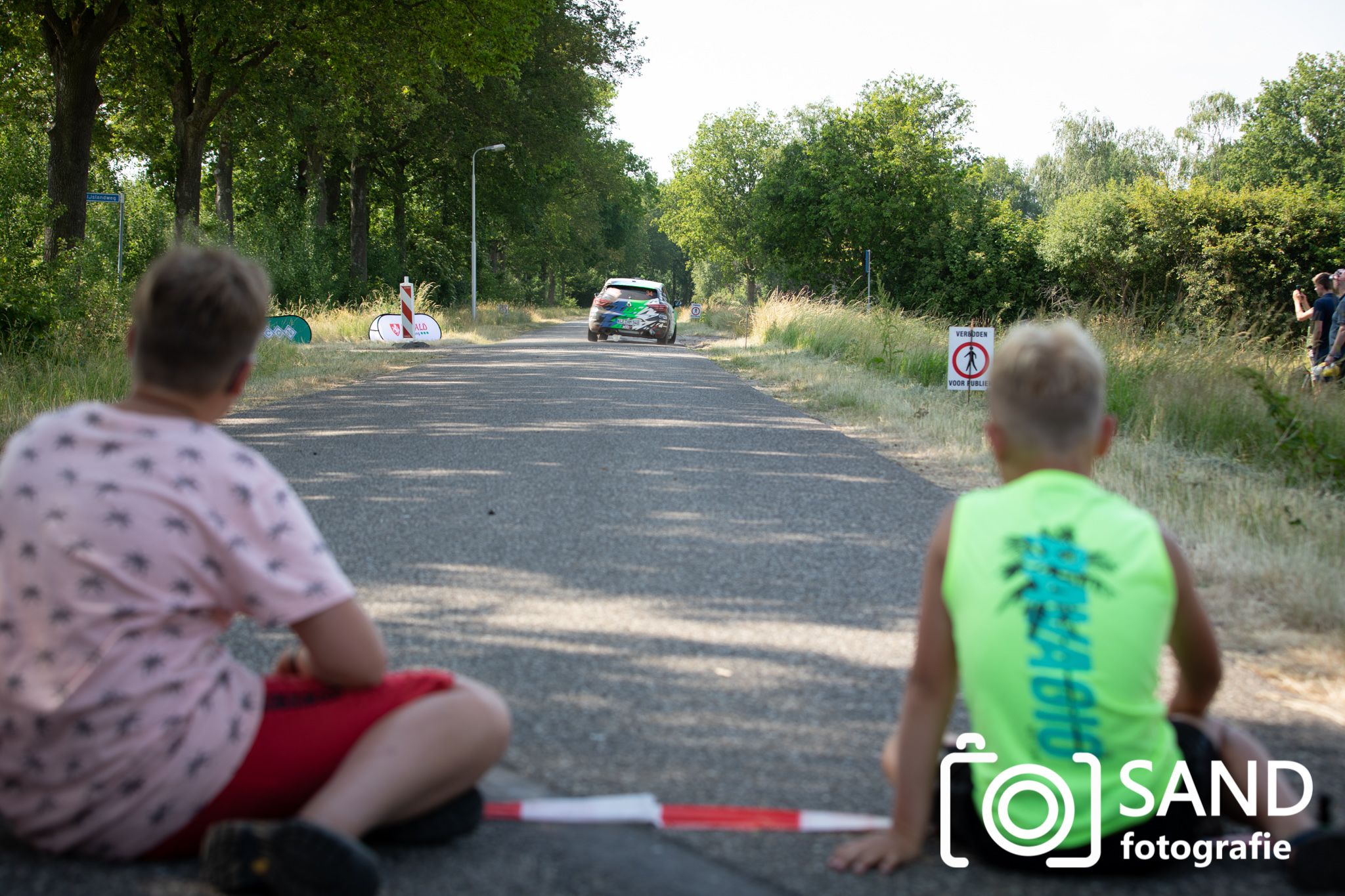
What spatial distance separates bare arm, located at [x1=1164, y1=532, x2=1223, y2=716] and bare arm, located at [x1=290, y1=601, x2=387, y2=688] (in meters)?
1.72

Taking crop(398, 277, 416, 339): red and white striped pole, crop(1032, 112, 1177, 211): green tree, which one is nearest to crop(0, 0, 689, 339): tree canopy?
crop(398, 277, 416, 339): red and white striped pole

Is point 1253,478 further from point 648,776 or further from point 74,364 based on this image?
point 74,364

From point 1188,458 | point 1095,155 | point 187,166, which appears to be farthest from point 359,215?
point 1095,155

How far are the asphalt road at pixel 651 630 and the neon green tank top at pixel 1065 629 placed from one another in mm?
350

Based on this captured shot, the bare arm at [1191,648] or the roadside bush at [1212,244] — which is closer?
the bare arm at [1191,648]

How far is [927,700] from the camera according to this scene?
8.45 ft

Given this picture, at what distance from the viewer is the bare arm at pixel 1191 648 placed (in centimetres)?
258

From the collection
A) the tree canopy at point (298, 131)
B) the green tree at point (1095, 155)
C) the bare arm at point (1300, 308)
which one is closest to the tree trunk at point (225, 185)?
the tree canopy at point (298, 131)

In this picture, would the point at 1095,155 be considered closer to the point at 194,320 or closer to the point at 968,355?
the point at 968,355

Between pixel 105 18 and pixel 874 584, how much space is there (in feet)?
56.3

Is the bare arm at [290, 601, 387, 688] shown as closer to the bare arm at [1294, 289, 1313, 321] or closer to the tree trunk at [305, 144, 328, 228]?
the bare arm at [1294, 289, 1313, 321]

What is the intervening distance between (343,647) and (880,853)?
1.26 m

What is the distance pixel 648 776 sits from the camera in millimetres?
3223

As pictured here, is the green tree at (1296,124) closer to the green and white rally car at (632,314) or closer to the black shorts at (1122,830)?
the green and white rally car at (632,314)
